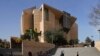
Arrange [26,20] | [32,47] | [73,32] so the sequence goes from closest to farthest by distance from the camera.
Result: [32,47]
[26,20]
[73,32]

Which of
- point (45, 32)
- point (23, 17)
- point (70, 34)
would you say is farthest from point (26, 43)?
point (70, 34)

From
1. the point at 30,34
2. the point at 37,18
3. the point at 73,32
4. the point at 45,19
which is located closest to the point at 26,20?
the point at 37,18

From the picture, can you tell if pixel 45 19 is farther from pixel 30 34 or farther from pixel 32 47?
pixel 32 47

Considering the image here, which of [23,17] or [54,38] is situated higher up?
[23,17]

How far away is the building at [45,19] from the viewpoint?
257 feet

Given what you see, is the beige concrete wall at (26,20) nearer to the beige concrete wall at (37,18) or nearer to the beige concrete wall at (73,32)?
the beige concrete wall at (37,18)

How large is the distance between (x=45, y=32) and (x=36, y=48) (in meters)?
28.4

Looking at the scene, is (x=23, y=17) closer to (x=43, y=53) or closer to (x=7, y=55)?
(x=43, y=53)

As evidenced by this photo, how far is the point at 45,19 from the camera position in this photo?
257 feet

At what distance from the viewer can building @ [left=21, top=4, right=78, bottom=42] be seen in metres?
78.2

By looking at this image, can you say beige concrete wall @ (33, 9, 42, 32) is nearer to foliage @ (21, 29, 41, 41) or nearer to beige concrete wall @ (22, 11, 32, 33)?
beige concrete wall @ (22, 11, 32, 33)

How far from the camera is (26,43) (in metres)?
46.4

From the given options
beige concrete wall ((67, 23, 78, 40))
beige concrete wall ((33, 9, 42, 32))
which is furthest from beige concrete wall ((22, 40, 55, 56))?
beige concrete wall ((67, 23, 78, 40))

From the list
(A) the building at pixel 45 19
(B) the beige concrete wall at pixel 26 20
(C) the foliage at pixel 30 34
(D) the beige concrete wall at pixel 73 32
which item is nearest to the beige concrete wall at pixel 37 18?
(A) the building at pixel 45 19
